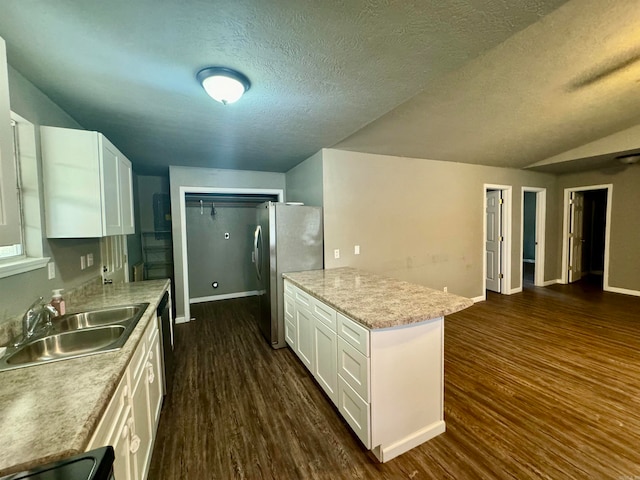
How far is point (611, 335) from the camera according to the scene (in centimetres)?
308

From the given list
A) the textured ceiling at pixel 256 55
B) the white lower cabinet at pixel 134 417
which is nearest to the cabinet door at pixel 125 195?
the textured ceiling at pixel 256 55

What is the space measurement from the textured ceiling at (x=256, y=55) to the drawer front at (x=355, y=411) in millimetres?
2040

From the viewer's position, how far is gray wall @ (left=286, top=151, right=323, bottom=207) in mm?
3270

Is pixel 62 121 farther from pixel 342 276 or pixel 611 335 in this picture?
pixel 611 335

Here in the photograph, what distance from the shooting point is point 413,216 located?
3.82 meters

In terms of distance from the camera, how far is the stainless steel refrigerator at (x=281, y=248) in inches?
114

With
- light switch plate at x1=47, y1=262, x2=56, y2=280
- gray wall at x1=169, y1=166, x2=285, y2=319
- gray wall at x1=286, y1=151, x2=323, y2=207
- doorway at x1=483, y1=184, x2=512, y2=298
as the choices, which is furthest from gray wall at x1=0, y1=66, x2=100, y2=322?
doorway at x1=483, y1=184, x2=512, y2=298

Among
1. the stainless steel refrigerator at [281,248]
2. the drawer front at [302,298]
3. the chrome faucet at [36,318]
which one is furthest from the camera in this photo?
the stainless steel refrigerator at [281,248]

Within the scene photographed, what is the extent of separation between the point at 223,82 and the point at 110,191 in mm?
1207

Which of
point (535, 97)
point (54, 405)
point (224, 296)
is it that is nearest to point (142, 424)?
point (54, 405)

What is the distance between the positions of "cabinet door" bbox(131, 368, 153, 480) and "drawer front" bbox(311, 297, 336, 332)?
46.7 inches

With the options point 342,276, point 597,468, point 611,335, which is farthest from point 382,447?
point 611,335

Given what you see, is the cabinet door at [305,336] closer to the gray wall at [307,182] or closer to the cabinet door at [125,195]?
the gray wall at [307,182]

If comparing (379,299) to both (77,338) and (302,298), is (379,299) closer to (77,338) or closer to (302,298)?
(302,298)
